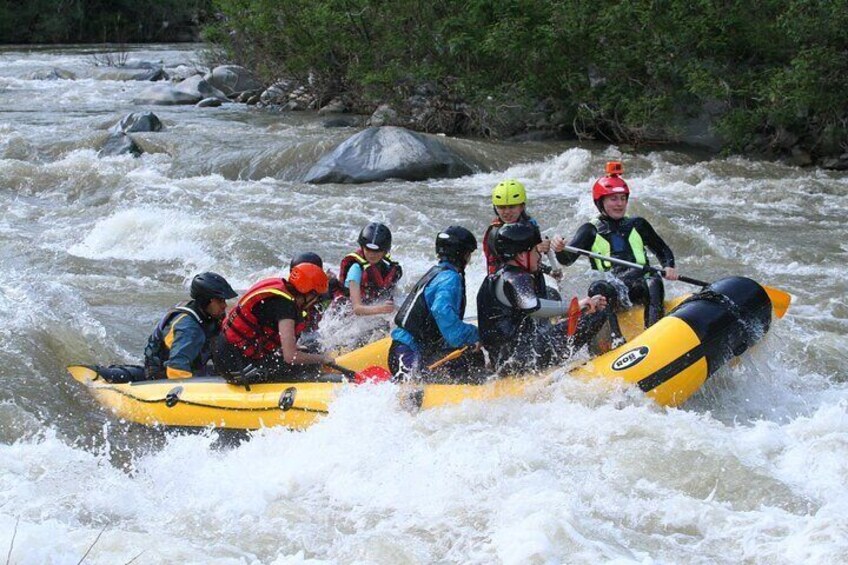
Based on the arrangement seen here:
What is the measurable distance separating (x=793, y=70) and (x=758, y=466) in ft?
35.6

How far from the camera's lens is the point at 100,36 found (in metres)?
43.4

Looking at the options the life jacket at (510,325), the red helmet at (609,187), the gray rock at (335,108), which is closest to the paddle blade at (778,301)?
the red helmet at (609,187)

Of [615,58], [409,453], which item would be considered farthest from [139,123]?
[409,453]

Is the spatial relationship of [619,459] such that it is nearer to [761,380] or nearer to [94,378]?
[761,380]

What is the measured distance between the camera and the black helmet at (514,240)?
5.24 metres

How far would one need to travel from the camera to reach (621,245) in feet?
21.0

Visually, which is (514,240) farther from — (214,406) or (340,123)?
(340,123)

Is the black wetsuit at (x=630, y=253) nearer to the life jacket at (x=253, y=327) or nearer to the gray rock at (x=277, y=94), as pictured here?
the life jacket at (x=253, y=327)

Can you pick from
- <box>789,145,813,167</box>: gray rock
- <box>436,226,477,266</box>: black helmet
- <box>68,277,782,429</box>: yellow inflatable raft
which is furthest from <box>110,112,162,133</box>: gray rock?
<box>436,226,477,266</box>: black helmet

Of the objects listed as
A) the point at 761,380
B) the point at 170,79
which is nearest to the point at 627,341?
the point at 761,380

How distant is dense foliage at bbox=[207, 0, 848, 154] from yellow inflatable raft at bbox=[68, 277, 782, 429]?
9362 millimetres

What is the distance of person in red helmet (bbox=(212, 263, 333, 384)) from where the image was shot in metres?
5.78

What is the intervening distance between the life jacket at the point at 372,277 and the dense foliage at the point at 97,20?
3384 cm

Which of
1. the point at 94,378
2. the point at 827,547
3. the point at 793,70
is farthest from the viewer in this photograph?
the point at 793,70
